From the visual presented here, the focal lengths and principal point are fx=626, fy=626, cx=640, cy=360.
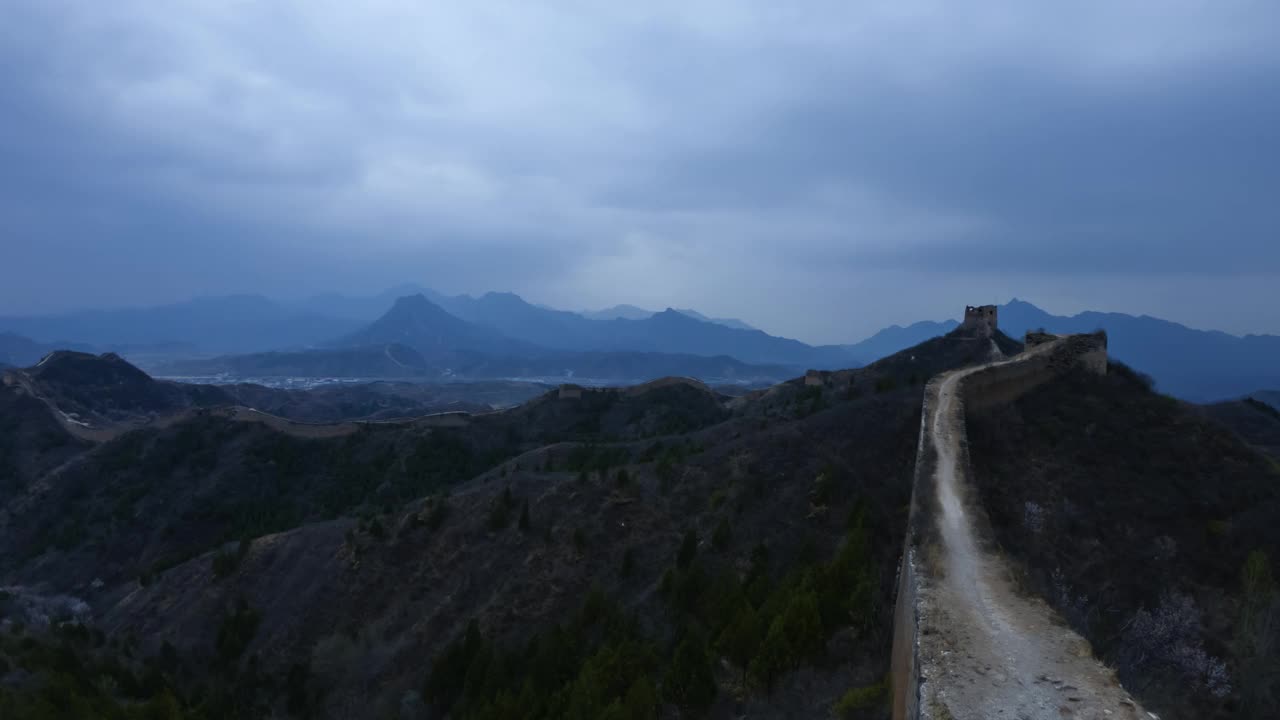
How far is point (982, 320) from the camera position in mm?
40469

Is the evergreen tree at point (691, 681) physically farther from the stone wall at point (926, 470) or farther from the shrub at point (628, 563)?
the shrub at point (628, 563)

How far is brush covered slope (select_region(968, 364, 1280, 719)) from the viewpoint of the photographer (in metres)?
9.69

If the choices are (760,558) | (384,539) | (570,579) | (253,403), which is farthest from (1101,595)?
(253,403)

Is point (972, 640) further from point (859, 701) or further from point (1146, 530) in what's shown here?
point (1146, 530)

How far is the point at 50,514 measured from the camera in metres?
37.1

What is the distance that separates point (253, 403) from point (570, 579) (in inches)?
3759

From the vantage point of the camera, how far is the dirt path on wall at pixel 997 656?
577 centimetres

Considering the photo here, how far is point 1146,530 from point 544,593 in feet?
48.2

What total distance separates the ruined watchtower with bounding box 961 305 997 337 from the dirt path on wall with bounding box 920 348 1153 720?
115 ft

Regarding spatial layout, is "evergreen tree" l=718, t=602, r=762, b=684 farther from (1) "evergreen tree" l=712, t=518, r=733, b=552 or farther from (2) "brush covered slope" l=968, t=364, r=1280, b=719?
(1) "evergreen tree" l=712, t=518, r=733, b=552

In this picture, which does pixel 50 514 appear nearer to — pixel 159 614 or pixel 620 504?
pixel 159 614

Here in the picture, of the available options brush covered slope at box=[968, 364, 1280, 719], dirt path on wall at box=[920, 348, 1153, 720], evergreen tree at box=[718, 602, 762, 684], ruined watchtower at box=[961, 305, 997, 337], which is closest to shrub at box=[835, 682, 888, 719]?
dirt path on wall at box=[920, 348, 1153, 720]

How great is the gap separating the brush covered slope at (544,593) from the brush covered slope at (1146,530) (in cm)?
269

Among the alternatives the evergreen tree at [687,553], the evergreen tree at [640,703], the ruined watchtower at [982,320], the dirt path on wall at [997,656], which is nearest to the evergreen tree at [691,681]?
the evergreen tree at [640,703]
